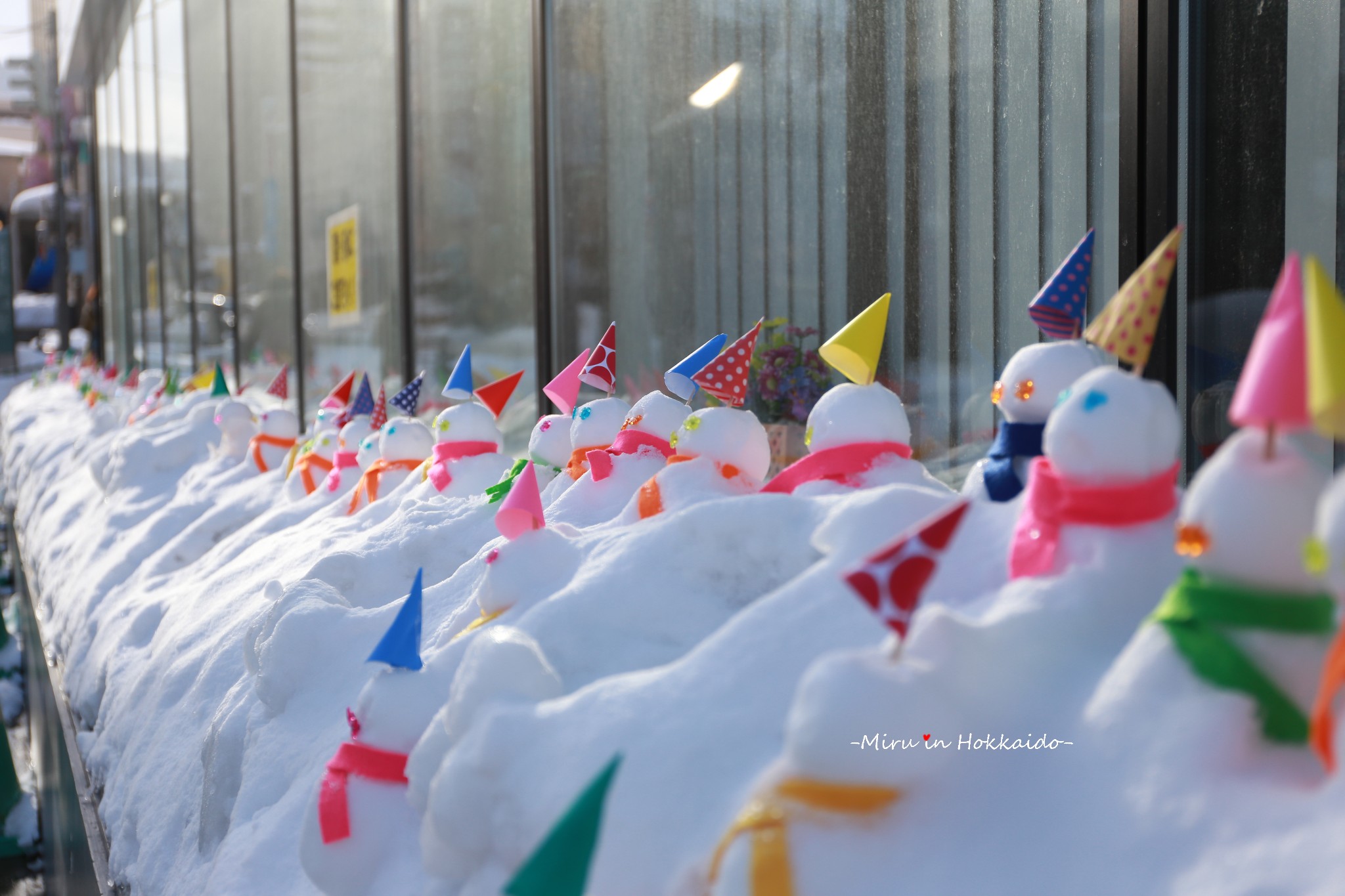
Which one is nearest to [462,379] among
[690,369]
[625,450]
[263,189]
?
[625,450]

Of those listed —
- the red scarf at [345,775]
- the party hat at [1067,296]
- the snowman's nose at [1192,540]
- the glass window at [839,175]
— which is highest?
the glass window at [839,175]

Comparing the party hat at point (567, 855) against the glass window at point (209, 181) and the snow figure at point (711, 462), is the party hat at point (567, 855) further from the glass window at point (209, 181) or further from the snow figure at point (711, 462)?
the glass window at point (209, 181)

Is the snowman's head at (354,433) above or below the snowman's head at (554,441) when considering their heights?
below

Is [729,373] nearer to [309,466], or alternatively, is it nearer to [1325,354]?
[1325,354]

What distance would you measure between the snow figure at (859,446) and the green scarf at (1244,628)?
2.79ft

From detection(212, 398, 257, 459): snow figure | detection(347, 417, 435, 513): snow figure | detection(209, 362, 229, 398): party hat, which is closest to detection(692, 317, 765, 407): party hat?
detection(347, 417, 435, 513): snow figure

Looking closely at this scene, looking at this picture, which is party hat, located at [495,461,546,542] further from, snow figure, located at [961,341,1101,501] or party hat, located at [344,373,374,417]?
party hat, located at [344,373,374,417]

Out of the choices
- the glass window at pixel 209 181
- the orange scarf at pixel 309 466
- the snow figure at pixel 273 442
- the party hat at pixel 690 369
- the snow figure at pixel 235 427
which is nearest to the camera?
the party hat at pixel 690 369

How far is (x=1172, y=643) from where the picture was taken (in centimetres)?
107

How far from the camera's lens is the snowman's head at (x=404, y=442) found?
3477mm

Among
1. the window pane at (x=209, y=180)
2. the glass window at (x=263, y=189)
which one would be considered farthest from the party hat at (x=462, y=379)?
the window pane at (x=209, y=180)

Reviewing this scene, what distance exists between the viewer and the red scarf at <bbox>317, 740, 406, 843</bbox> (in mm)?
1681

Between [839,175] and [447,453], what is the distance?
4.21ft

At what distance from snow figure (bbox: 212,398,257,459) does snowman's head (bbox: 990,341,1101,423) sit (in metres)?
4.17
